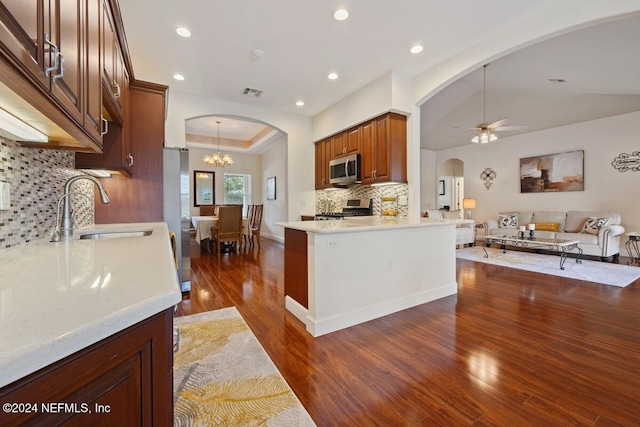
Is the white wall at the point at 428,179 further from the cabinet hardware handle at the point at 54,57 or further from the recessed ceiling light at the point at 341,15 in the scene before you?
the cabinet hardware handle at the point at 54,57

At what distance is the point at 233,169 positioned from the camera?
915 cm

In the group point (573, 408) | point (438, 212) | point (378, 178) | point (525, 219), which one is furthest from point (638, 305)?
point (438, 212)

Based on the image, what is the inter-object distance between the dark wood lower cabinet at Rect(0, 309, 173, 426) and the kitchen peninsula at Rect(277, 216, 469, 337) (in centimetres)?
164

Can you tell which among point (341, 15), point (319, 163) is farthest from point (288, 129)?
point (341, 15)

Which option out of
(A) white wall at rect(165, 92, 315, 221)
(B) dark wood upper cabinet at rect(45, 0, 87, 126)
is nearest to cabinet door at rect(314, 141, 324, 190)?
(A) white wall at rect(165, 92, 315, 221)

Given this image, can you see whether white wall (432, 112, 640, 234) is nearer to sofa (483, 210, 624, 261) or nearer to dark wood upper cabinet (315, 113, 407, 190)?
sofa (483, 210, 624, 261)

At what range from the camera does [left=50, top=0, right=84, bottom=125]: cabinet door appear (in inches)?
33.1

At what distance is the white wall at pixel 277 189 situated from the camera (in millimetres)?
7839

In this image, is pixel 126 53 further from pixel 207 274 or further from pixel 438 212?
pixel 438 212

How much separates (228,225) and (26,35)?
5.25 m

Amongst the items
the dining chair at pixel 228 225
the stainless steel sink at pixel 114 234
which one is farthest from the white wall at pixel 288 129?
the stainless steel sink at pixel 114 234

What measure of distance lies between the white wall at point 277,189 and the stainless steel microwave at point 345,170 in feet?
7.86

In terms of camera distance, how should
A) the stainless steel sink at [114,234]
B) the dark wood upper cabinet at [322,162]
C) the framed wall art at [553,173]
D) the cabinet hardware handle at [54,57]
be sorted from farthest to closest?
1. the framed wall art at [553,173]
2. the dark wood upper cabinet at [322,162]
3. the stainless steel sink at [114,234]
4. the cabinet hardware handle at [54,57]

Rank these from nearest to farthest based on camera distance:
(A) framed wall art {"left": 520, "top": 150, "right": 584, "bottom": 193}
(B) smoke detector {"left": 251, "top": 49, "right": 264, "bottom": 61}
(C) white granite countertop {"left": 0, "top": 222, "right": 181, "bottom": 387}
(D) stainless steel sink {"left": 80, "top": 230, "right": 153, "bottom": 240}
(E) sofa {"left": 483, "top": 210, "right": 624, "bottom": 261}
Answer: (C) white granite countertop {"left": 0, "top": 222, "right": 181, "bottom": 387} < (D) stainless steel sink {"left": 80, "top": 230, "right": 153, "bottom": 240} < (B) smoke detector {"left": 251, "top": 49, "right": 264, "bottom": 61} < (E) sofa {"left": 483, "top": 210, "right": 624, "bottom": 261} < (A) framed wall art {"left": 520, "top": 150, "right": 584, "bottom": 193}
